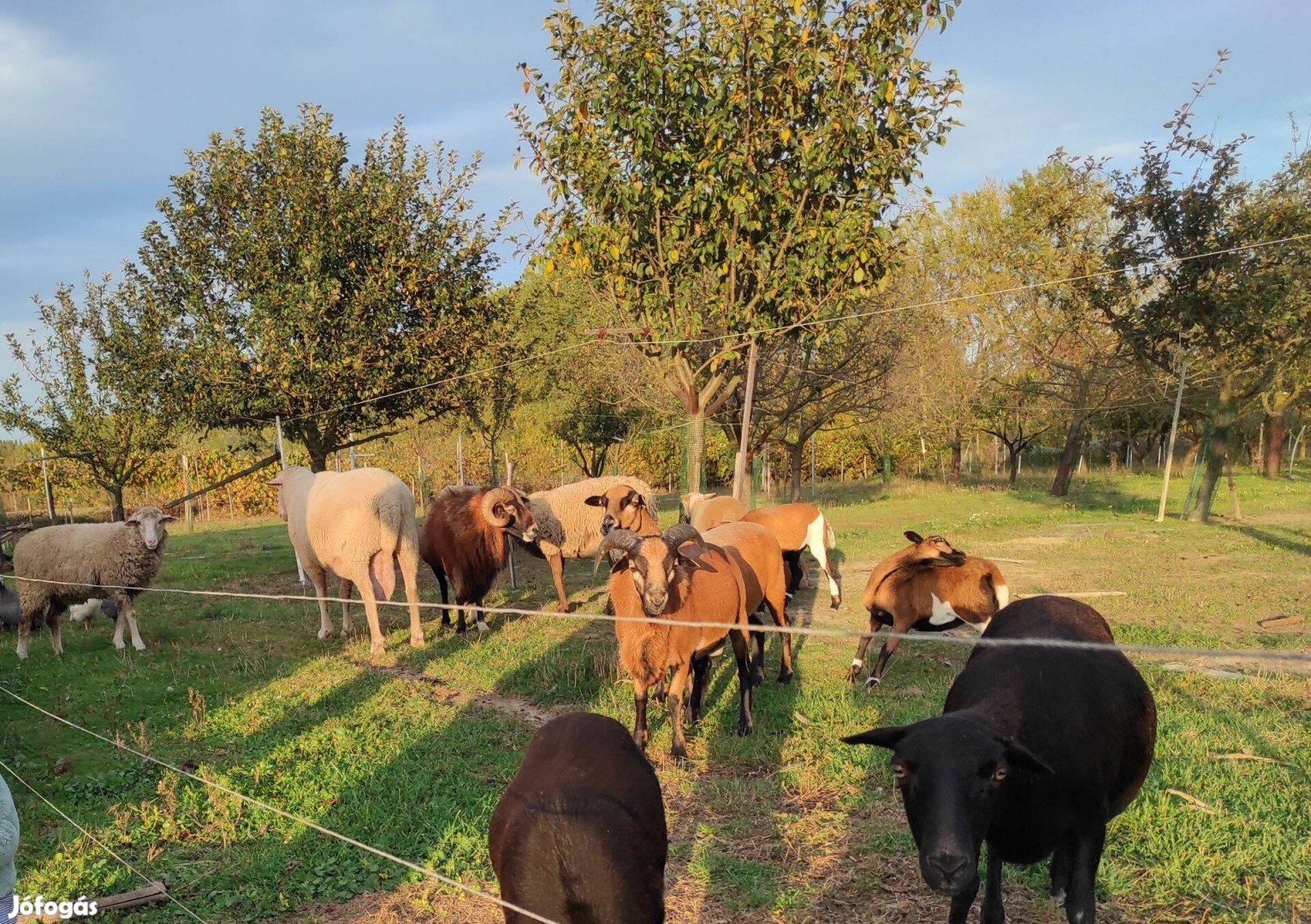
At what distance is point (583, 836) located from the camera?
9.90 ft

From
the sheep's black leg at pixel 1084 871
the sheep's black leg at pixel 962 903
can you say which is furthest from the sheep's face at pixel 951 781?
the sheep's black leg at pixel 962 903

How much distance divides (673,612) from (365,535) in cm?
523

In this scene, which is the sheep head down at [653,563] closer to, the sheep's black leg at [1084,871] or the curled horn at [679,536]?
the curled horn at [679,536]

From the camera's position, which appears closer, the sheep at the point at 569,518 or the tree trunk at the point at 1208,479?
the sheep at the point at 569,518

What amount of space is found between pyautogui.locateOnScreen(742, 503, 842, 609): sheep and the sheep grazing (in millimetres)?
7812

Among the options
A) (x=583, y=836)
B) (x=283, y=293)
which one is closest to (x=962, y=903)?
(x=583, y=836)

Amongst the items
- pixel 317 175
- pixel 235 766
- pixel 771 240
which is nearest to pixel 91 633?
pixel 235 766

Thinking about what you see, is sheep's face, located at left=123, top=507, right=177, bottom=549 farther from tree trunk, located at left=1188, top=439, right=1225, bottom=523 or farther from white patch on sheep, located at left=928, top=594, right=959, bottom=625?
tree trunk, located at left=1188, top=439, right=1225, bottom=523

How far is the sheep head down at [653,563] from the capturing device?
5.84 m

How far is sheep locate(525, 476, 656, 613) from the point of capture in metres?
12.2

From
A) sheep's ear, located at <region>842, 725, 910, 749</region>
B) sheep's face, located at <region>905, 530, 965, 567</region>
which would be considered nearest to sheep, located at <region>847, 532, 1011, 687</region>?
sheep's face, located at <region>905, 530, 965, 567</region>

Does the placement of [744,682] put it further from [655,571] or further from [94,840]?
[94,840]

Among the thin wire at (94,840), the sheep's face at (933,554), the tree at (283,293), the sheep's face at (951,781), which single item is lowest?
the thin wire at (94,840)

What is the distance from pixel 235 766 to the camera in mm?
5840
